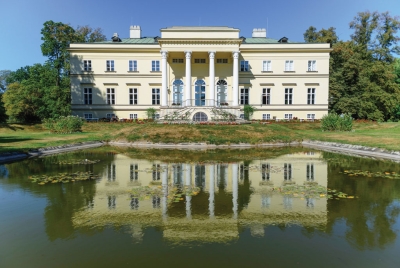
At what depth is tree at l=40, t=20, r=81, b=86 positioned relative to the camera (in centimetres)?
4222

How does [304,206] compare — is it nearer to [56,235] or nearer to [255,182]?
[255,182]

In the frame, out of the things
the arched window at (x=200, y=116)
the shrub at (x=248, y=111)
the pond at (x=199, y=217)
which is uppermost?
the shrub at (x=248, y=111)

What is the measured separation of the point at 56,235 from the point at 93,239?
750 millimetres

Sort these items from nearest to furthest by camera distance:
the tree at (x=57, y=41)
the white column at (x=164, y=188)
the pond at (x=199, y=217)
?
the pond at (x=199, y=217), the white column at (x=164, y=188), the tree at (x=57, y=41)

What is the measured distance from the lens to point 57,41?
141ft

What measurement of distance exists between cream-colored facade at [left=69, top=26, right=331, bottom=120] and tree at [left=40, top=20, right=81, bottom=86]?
630 centimetres

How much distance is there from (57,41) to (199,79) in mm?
23109

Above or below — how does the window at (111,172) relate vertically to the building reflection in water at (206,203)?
above

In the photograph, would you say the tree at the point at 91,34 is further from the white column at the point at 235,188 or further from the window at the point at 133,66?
the white column at the point at 235,188

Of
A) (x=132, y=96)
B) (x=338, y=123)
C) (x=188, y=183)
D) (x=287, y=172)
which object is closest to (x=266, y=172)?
(x=287, y=172)

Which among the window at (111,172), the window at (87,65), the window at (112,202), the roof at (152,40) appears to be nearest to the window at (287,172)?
the window at (112,202)

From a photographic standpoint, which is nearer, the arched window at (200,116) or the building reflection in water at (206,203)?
the building reflection in water at (206,203)

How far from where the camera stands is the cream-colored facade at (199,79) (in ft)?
124

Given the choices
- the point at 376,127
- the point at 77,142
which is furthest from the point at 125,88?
the point at 376,127
